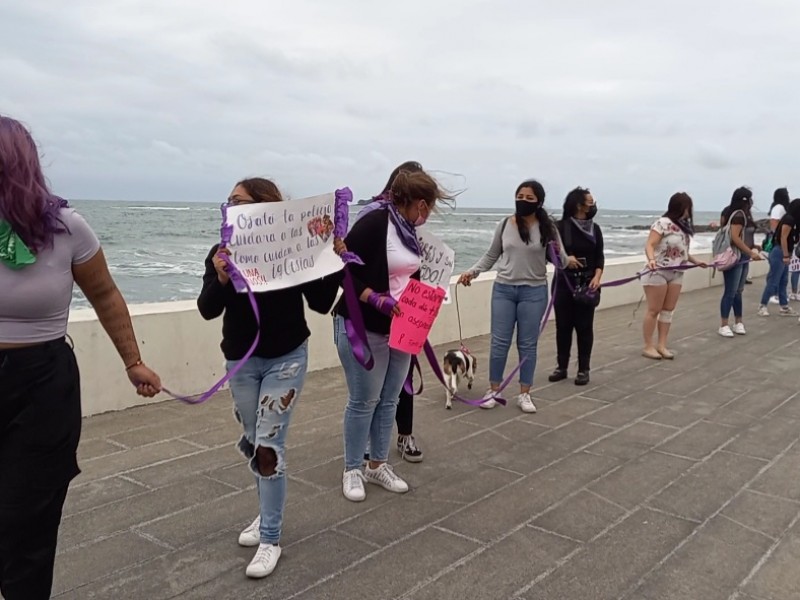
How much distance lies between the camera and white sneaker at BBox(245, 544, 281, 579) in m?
3.13

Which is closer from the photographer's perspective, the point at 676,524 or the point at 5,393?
the point at 5,393

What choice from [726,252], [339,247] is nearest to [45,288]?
[339,247]

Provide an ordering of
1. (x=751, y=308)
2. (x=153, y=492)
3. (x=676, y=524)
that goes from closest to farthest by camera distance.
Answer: (x=676, y=524) → (x=153, y=492) → (x=751, y=308)

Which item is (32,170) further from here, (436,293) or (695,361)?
(695,361)

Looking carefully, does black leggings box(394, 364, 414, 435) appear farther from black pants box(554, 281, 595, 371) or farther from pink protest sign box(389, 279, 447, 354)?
black pants box(554, 281, 595, 371)

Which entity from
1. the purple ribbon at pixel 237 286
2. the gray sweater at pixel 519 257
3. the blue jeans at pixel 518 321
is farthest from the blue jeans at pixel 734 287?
the purple ribbon at pixel 237 286

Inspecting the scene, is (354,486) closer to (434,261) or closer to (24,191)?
(434,261)

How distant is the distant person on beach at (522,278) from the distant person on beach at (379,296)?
6.13 feet

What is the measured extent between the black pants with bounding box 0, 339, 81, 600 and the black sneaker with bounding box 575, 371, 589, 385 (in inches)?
202

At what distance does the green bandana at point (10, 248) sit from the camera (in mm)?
2189

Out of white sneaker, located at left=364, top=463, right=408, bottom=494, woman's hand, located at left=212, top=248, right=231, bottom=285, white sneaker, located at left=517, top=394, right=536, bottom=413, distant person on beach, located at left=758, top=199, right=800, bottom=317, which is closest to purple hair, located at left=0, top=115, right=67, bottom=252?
woman's hand, located at left=212, top=248, right=231, bottom=285

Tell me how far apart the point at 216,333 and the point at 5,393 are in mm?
3901

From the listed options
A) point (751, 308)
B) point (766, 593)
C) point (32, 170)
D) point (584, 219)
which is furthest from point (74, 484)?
point (751, 308)

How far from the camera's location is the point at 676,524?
147 inches
